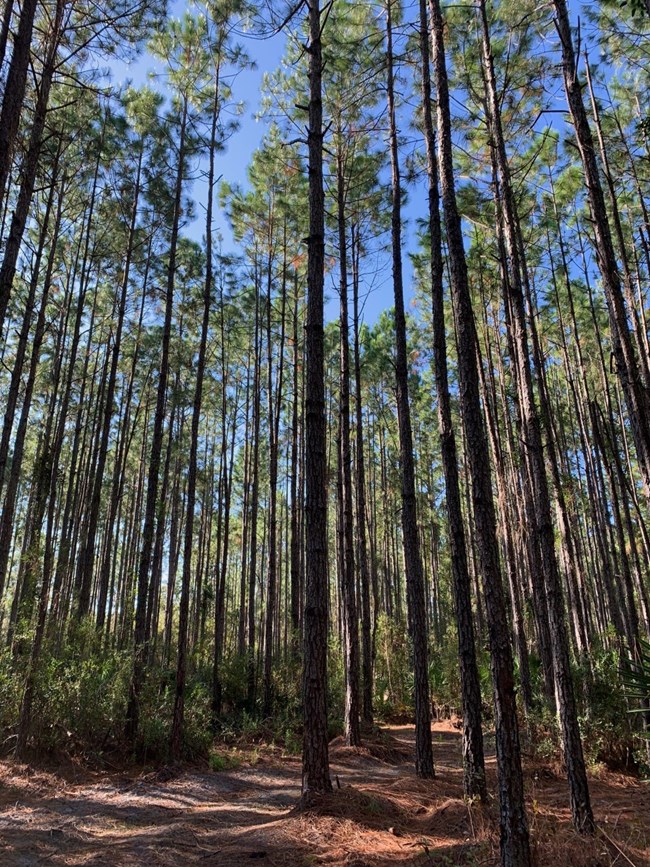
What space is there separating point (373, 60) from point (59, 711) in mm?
11591

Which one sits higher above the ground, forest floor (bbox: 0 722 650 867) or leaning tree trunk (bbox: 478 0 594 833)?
leaning tree trunk (bbox: 478 0 594 833)

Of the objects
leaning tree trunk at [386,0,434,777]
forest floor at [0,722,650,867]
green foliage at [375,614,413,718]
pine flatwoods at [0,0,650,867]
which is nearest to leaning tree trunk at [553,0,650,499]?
pine flatwoods at [0,0,650,867]

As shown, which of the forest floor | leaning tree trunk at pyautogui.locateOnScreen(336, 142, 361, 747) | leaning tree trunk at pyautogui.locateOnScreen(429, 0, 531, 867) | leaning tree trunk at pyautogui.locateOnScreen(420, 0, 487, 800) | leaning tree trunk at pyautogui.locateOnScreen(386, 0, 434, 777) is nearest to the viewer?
leaning tree trunk at pyautogui.locateOnScreen(429, 0, 531, 867)

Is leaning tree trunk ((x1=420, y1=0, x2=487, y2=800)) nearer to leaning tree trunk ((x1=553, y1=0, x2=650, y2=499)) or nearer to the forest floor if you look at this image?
the forest floor

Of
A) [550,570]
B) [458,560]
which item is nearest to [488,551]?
[550,570]

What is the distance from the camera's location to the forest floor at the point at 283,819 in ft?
13.0

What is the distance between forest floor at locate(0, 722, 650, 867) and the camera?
3967 millimetres

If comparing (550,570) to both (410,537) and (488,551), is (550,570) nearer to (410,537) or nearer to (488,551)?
(488,551)

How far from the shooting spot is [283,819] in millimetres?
4859

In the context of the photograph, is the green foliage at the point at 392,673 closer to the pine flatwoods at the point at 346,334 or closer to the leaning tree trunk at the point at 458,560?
the pine flatwoods at the point at 346,334

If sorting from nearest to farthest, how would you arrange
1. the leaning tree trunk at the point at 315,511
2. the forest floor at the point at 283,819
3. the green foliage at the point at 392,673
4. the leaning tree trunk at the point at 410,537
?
the forest floor at the point at 283,819 < the leaning tree trunk at the point at 315,511 < the leaning tree trunk at the point at 410,537 < the green foliage at the point at 392,673

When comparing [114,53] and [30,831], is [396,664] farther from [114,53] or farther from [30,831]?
[114,53]

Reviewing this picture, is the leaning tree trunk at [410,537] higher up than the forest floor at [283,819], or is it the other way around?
the leaning tree trunk at [410,537]

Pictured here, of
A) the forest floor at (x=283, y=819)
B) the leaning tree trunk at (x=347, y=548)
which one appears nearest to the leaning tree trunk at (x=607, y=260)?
the forest floor at (x=283, y=819)
